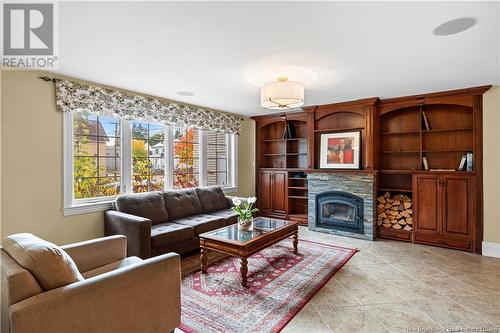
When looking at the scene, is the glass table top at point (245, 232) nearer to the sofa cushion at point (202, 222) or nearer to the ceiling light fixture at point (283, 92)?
the sofa cushion at point (202, 222)

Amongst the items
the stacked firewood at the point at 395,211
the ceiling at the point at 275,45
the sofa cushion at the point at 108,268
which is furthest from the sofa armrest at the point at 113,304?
the stacked firewood at the point at 395,211

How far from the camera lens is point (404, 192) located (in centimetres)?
464

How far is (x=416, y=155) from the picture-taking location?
452 cm

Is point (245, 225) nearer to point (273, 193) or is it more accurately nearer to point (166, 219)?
point (166, 219)

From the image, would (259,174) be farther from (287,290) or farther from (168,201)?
(287,290)

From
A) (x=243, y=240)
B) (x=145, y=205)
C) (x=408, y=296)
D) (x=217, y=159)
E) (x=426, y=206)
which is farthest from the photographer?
(x=217, y=159)

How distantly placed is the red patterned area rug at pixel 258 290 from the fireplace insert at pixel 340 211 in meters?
0.93

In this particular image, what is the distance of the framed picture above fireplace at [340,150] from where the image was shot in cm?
471

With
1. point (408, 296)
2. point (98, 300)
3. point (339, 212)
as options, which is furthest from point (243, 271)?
point (339, 212)

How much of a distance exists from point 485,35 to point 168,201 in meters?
4.05

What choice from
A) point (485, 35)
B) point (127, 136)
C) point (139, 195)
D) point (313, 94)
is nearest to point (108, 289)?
point (139, 195)

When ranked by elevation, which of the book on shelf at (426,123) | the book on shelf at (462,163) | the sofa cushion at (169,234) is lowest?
→ the sofa cushion at (169,234)

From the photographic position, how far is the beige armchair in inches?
52.3

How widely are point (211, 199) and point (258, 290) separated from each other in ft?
7.50
